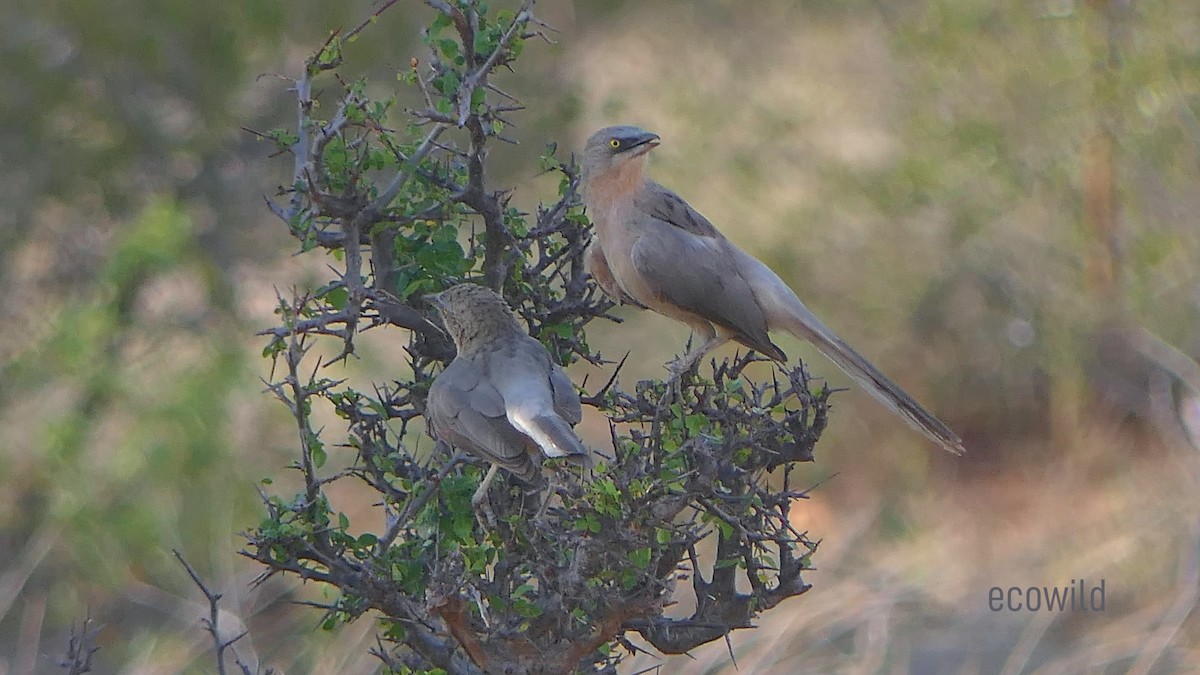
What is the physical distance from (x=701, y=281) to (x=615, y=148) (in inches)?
23.3

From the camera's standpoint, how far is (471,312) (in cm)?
340

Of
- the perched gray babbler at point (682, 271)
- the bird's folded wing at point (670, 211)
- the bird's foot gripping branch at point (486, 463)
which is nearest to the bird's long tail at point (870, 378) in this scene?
the perched gray babbler at point (682, 271)

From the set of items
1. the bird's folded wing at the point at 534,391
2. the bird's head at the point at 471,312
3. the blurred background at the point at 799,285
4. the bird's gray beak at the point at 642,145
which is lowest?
the bird's folded wing at the point at 534,391

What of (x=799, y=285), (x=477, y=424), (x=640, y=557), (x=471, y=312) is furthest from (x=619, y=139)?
(x=799, y=285)

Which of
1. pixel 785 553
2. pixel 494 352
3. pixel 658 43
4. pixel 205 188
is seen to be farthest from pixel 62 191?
pixel 785 553

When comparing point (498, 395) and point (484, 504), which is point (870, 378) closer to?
point (498, 395)

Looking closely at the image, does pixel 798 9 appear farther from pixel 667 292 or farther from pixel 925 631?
pixel 667 292

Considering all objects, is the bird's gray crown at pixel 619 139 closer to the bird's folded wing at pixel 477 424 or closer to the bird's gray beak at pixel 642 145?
the bird's gray beak at pixel 642 145

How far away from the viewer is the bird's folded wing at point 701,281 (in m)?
4.31

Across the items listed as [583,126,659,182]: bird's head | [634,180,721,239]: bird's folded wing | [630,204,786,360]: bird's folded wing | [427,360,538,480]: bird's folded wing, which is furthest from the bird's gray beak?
[427,360,538,480]: bird's folded wing

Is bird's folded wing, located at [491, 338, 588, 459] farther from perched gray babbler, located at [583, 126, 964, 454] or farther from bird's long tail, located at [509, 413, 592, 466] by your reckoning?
perched gray babbler, located at [583, 126, 964, 454]

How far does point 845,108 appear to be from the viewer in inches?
503

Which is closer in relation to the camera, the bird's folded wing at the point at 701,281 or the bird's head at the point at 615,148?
the bird's folded wing at the point at 701,281

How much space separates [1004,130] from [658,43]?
4.04 meters
